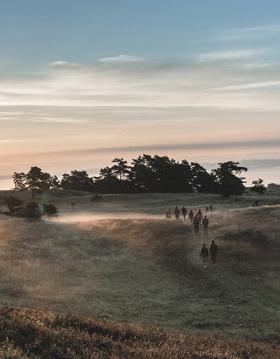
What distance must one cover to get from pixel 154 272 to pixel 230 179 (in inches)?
3244

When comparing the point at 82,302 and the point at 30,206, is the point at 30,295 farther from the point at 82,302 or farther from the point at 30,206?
the point at 30,206

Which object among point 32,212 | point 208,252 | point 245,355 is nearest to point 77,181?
point 32,212

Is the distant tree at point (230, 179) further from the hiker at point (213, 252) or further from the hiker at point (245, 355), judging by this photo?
the hiker at point (245, 355)

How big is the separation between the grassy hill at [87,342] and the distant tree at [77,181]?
6013 inches

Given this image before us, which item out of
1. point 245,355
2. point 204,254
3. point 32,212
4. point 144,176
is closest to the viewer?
point 245,355

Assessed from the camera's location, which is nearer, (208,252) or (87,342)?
(87,342)

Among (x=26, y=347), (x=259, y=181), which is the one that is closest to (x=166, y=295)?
(x=26, y=347)

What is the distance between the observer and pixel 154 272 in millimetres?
42844

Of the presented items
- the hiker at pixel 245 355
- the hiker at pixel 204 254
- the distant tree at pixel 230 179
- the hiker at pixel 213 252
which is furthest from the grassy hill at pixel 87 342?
the distant tree at pixel 230 179

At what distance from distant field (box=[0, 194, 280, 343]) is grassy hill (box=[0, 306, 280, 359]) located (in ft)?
35.8

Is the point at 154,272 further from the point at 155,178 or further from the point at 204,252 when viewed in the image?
the point at 155,178

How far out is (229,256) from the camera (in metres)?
45.4

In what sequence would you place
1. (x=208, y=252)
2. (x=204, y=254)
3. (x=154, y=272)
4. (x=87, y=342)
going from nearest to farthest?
(x=87, y=342) → (x=154, y=272) → (x=204, y=254) → (x=208, y=252)

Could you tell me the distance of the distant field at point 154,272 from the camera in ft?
105
